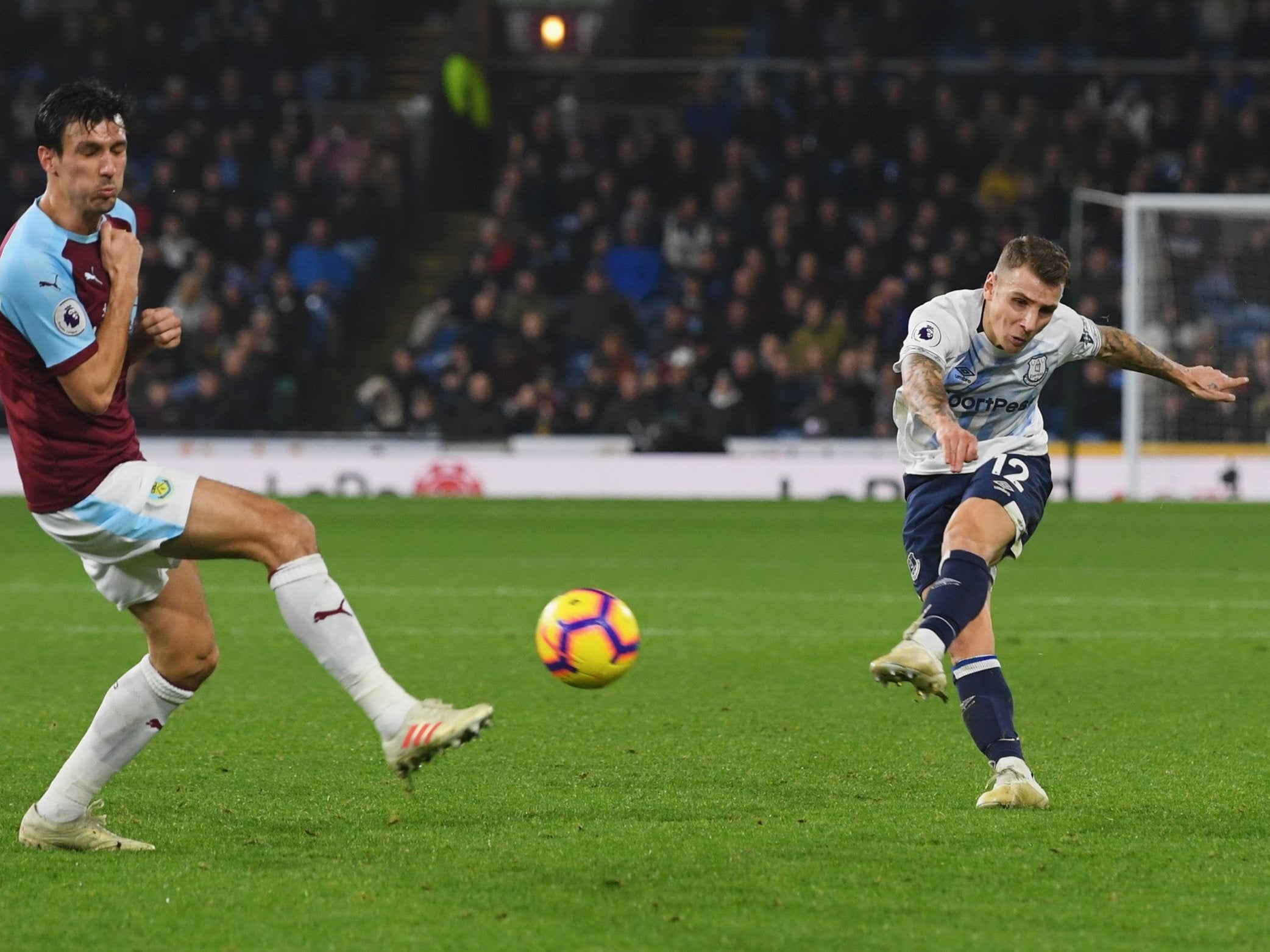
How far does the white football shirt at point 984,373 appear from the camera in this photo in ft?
18.0

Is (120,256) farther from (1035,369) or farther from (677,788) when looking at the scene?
(1035,369)

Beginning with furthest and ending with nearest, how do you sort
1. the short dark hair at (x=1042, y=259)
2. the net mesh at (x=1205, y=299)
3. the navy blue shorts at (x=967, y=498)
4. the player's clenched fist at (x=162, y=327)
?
1. the net mesh at (x=1205, y=299)
2. the navy blue shorts at (x=967, y=498)
3. the short dark hair at (x=1042, y=259)
4. the player's clenched fist at (x=162, y=327)

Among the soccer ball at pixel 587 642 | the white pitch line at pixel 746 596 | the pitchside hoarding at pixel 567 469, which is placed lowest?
the pitchside hoarding at pixel 567 469

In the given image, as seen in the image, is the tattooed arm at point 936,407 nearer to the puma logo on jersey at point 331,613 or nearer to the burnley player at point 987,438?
the burnley player at point 987,438

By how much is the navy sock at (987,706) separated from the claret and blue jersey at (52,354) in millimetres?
2491

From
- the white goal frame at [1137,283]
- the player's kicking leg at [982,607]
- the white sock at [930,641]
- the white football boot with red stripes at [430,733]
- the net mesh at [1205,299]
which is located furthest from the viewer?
the net mesh at [1205,299]

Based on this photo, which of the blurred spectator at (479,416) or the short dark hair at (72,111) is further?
the blurred spectator at (479,416)

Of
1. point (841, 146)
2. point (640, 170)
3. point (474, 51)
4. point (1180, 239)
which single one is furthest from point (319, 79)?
point (1180, 239)

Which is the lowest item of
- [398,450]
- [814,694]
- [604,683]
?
[398,450]

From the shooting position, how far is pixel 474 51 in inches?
968

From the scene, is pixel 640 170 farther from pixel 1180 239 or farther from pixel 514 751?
pixel 514 751

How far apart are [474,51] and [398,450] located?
803 centimetres

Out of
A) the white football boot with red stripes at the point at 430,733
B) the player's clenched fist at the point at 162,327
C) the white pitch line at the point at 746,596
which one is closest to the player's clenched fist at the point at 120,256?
the player's clenched fist at the point at 162,327

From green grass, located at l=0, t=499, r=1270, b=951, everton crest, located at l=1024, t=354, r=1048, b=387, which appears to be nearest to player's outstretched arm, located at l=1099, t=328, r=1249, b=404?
everton crest, located at l=1024, t=354, r=1048, b=387
